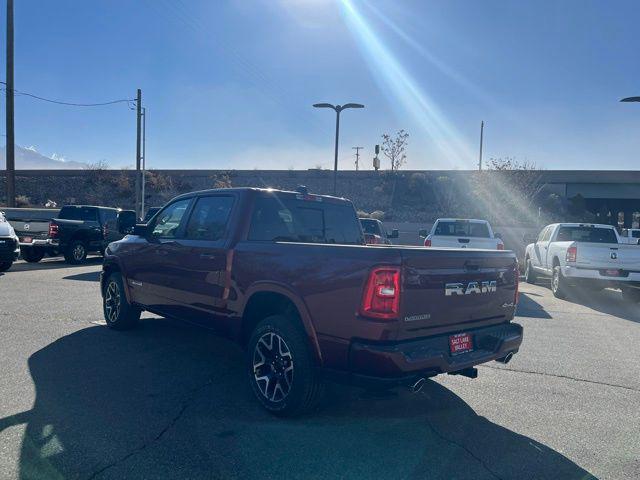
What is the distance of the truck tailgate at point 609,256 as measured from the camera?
39.6 ft

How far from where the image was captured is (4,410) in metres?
4.47

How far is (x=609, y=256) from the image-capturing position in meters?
12.2

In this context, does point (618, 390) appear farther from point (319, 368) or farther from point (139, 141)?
point (139, 141)

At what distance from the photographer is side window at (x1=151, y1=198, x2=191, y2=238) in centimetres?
628

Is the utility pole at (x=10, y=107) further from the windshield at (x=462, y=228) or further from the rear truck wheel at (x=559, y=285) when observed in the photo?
the rear truck wheel at (x=559, y=285)

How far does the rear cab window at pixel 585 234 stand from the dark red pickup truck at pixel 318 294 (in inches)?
401

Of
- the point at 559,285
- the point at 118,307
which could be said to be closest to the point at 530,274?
the point at 559,285

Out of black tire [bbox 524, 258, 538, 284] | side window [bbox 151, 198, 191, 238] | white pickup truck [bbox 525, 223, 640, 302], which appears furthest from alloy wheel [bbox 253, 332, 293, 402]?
black tire [bbox 524, 258, 538, 284]

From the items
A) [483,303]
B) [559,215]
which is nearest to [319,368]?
[483,303]

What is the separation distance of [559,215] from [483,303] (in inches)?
1636

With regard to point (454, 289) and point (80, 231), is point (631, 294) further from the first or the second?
point (80, 231)

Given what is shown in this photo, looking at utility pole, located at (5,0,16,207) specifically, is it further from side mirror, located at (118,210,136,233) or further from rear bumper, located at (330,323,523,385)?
rear bumper, located at (330,323,523,385)

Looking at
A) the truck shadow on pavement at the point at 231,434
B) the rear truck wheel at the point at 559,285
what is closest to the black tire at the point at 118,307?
the truck shadow on pavement at the point at 231,434

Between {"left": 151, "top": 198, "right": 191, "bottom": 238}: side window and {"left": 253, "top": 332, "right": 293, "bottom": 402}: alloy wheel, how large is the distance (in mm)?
2149
